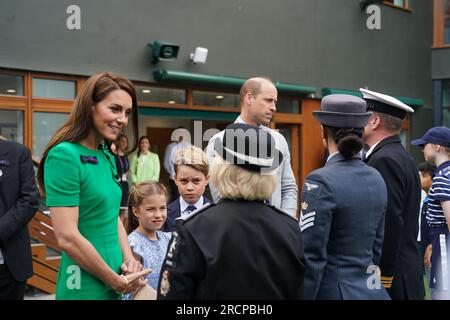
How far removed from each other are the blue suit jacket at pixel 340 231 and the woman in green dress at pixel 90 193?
81 centimetres

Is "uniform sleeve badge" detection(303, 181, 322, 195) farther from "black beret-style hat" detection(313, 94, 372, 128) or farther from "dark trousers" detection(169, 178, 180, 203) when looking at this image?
"dark trousers" detection(169, 178, 180, 203)

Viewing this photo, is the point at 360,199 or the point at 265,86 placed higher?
the point at 265,86

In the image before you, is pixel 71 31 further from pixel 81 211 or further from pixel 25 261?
pixel 81 211

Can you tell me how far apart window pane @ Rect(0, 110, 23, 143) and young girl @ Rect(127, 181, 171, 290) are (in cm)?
469

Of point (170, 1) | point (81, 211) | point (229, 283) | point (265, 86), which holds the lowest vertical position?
point (229, 283)

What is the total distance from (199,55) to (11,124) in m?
3.37

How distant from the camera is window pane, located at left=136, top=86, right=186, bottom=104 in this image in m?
9.51

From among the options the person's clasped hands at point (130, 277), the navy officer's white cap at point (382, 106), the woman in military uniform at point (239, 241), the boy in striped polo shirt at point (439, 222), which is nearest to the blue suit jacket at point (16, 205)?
the person's clasped hands at point (130, 277)

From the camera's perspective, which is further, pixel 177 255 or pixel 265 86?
pixel 265 86

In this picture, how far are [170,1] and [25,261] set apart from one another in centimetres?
657

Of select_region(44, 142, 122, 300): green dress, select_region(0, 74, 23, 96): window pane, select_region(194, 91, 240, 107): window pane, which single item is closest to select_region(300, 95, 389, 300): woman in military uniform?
select_region(44, 142, 122, 300): green dress

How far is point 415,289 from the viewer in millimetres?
3455

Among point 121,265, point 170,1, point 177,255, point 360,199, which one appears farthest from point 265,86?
point 170,1

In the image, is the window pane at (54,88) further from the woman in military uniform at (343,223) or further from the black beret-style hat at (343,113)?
the woman in military uniform at (343,223)
